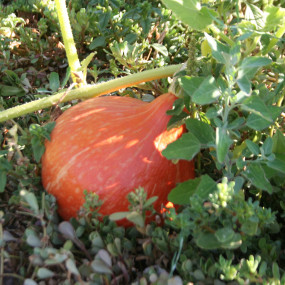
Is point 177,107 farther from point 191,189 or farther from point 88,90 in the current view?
point 88,90

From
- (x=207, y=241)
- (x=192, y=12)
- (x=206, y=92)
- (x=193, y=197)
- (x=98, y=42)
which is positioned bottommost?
(x=207, y=241)

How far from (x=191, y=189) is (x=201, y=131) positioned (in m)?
0.19

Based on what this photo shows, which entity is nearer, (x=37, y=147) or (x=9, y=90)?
(x=37, y=147)

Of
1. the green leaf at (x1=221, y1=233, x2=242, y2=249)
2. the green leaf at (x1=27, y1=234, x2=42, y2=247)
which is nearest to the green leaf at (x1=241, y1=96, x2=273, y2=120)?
the green leaf at (x1=221, y1=233, x2=242, y2=249)

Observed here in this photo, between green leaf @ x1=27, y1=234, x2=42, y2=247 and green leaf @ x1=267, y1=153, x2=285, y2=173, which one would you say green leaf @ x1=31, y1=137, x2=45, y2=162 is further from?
green leaf @ x1=267, y1=153, x2=285, y2=173

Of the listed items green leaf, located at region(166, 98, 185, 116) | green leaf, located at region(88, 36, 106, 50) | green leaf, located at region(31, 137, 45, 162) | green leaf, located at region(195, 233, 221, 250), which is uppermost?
green leaf, located at region(88, 36, 106, 50)

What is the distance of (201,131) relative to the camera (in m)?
1.43

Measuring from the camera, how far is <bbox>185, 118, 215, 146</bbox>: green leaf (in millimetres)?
1417

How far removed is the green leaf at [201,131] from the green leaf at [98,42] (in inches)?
43.0

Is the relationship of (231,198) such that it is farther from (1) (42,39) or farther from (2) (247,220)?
(1) (42,39)

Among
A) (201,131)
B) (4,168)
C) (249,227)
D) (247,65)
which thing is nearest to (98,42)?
(4,168)

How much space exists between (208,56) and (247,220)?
0.75 m

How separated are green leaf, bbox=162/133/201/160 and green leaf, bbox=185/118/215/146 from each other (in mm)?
23

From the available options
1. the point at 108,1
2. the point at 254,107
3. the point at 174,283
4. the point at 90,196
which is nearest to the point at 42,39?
the point at 108,1
